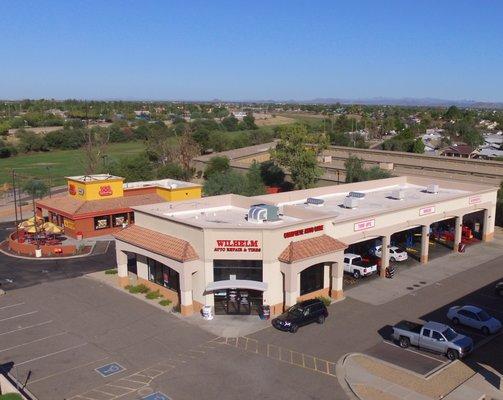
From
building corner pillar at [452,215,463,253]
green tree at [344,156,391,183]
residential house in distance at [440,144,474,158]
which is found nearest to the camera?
building corner pillar at [452,215,463,253]

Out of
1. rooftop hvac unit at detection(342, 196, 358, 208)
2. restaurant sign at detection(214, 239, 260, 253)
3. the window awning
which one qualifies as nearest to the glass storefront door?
the window awning

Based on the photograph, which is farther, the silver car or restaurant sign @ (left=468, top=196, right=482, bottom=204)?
restaurant sign @ (left=468, top=196, right=482, bottom=204)

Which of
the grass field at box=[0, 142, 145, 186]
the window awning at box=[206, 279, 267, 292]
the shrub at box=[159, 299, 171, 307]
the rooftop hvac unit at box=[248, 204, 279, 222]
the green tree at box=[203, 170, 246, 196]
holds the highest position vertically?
the rooftop hvac unit at box=[248, 204, 279, 222]

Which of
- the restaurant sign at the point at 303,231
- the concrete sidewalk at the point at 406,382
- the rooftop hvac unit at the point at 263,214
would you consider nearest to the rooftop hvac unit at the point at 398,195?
the restaurant sign at the point at 303,231

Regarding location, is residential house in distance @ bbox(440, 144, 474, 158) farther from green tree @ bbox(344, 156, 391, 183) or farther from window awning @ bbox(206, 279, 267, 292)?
window awning @ bbox(206, 279, 267, 292)

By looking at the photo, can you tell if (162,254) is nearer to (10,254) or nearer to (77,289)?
(77,289)

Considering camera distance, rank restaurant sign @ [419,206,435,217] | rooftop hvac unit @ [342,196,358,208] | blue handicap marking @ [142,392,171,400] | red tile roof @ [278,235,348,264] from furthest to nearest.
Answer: restaurant sign @ [419,206,435,217], rooftop hvac unit @ [342,196,358,208], red tile roof @ [278,235,348,264], blue handicap marking @ [142,392,171,400]
